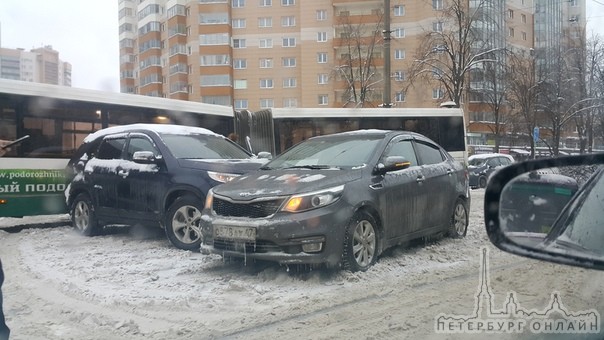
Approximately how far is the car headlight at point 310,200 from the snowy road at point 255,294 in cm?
79

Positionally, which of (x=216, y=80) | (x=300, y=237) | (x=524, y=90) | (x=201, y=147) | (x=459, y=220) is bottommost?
(x=459, y=220)

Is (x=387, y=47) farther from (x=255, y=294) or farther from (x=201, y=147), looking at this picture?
(x=255, y=294)

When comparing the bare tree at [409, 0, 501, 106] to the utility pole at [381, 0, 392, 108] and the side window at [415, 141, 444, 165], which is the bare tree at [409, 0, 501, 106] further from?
the side window at [415, 141, 444, 165]

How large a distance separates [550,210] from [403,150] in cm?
464

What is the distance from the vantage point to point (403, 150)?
704cm

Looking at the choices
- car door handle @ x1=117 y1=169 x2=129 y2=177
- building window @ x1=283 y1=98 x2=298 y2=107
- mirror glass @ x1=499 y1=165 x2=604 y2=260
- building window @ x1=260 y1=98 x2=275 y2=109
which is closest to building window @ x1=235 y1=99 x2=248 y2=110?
building window @ x1=260 y1=98 x2=275 y2=109

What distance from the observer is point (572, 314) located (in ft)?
10.8

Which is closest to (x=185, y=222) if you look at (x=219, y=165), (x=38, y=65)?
(x=219, y=165)

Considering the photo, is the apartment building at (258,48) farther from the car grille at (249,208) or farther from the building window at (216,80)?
the car grille at (249,208)

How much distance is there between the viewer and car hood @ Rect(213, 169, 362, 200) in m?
5.63

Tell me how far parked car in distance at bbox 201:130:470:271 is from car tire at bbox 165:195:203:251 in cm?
117

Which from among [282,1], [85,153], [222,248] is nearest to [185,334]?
[222,248]

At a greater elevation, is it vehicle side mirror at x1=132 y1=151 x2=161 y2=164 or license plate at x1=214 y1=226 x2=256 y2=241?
vehicle side mirror at x1=132 y1=151 x2=161 y2=164

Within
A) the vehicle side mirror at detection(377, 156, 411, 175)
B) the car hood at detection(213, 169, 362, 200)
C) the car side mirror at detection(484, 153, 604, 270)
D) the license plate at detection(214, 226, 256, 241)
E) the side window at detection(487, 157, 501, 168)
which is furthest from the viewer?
the side window at detection(487, 157, 501, 168)
